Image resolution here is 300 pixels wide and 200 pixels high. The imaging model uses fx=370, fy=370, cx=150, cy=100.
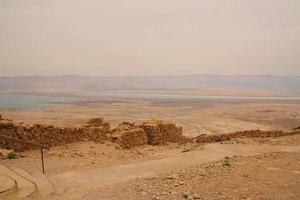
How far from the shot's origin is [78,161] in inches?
500

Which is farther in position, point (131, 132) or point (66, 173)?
point (131, 132)

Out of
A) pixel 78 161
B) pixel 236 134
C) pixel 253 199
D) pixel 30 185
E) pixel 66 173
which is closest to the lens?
pixel 253 199

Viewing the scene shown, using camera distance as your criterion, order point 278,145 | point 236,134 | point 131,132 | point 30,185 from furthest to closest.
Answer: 1. point 236,134
2. point 131,132
3. point 278,145
4. point 30,185

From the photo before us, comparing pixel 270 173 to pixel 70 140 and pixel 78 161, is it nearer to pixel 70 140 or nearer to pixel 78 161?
pixel 78 161

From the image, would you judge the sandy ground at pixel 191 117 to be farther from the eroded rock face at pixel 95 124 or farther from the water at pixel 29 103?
the eroded rock face at pixel 95 124

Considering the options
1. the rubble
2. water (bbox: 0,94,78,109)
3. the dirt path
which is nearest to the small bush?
the rubble

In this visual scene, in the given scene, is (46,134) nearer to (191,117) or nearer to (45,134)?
(45,134)

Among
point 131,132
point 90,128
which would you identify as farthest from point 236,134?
point 90,128

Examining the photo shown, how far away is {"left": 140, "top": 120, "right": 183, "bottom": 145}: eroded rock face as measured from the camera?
56.6 feet

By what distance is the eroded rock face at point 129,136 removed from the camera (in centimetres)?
1602

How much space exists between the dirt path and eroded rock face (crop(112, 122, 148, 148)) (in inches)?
138

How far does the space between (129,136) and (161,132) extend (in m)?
1.87

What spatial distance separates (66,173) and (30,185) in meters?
1.81

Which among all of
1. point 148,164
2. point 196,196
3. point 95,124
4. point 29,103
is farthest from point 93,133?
point 29,103
